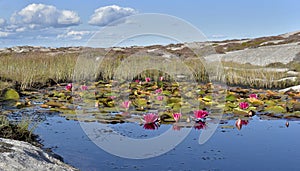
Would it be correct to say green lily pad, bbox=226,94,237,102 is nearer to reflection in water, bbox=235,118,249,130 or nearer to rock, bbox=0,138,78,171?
→ reflection in water, bbox=235,118,249,130

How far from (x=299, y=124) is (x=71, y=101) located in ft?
12.5

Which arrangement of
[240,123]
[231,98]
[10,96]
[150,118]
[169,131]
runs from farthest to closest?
1. [10,96]
2. [231,98]
3. [240,123]
4. [150,118]
5. [169,131]

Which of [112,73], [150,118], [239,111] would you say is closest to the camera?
[150,118]

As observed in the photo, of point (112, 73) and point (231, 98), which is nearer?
point (231, 98)

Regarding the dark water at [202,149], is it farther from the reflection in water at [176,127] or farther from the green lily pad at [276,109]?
the green lily pad at [276,109]

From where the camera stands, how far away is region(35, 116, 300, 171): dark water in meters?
3.21

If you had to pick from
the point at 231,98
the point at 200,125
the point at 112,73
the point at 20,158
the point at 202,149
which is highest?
the point at 112,73

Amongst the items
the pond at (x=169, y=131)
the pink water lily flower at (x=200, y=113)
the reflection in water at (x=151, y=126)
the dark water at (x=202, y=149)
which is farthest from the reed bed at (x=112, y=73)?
the pink water lily flower at (x=200, y=113)

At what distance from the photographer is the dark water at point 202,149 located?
321 centimetres

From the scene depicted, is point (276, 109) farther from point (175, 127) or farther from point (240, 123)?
point (175, 127)

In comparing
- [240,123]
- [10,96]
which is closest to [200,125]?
[240,123]

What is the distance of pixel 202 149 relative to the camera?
367 centimetres

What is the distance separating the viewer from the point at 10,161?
228 cm

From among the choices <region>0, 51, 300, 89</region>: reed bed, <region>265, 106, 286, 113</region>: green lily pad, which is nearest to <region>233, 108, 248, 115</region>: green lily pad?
<region>265, 106, 286, 113</region>: green lily pad
